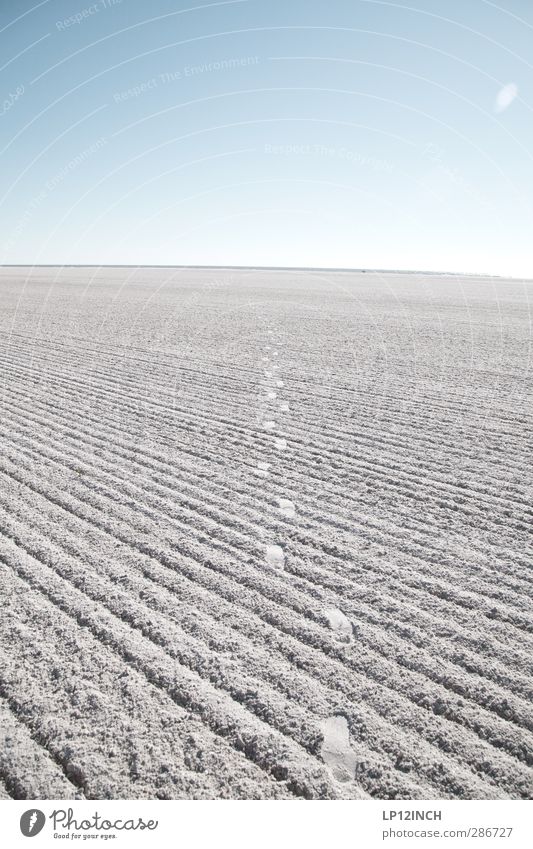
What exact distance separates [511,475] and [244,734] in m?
3.90

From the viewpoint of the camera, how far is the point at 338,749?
2271 mm

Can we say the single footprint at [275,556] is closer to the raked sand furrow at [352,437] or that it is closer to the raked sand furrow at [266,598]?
the raked sand furrow at [266,598]

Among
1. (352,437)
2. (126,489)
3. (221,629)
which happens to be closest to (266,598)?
(221,629)

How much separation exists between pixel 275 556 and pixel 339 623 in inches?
30.6

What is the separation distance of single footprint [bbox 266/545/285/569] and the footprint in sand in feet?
1.75

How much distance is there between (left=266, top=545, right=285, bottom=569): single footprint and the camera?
141 inches

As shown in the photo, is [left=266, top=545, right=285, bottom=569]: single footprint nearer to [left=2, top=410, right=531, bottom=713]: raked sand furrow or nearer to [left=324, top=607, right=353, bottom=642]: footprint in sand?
[left=324, top=607, right=353, bottom=642]: footprint in sand

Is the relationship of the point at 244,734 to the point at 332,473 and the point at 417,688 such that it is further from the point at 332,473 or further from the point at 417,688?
the point at 332,473

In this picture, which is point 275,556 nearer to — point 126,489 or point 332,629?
point 332,629

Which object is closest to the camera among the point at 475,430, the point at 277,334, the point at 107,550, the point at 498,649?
the point at 498,649

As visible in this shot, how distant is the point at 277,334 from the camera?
15242 millimetres

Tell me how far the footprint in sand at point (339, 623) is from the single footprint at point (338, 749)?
1.75ft

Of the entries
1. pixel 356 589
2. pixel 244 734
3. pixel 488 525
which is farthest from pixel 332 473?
pixel 244 734
